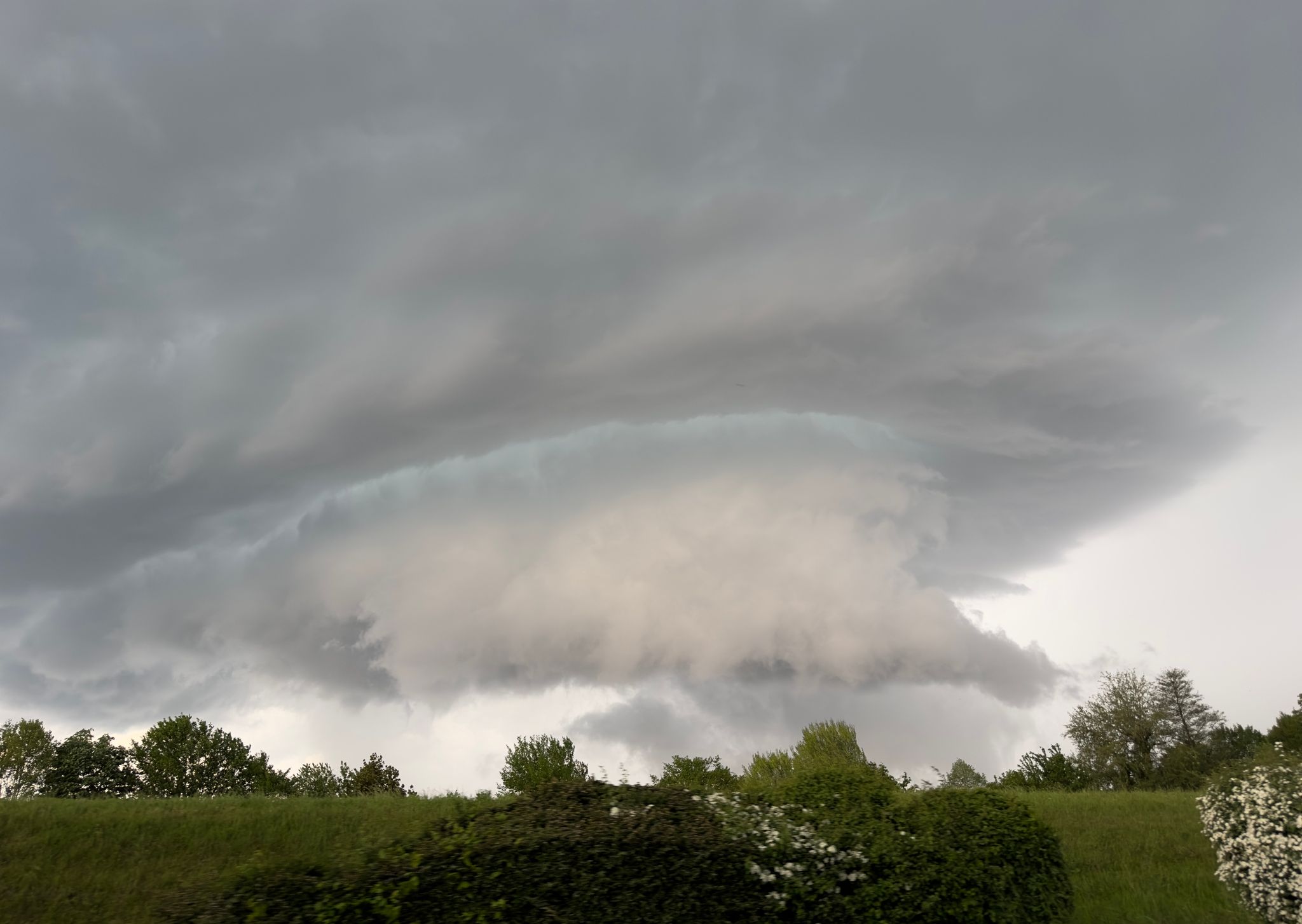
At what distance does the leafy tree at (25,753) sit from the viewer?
1866 inches

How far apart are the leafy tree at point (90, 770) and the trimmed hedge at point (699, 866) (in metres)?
44.4

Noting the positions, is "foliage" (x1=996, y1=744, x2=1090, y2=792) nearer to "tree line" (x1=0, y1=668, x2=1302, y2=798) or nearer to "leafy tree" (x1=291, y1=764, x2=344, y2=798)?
"tree line" (x1=0, y1=668, x2=1302, y2=798)

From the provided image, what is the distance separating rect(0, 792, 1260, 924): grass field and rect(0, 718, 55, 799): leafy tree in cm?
4041

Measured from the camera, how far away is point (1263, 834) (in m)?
12.8

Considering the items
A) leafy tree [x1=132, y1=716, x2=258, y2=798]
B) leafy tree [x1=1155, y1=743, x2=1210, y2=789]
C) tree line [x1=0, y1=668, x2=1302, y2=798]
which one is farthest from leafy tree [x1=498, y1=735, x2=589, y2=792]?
leafy tree [x1=1155, y1=743, x2=1210, y2=789]


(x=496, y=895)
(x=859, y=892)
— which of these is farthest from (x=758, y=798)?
(x=496, y=895)

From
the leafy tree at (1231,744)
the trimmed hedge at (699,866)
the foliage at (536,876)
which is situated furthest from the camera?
the leafy tree at (1231,744)

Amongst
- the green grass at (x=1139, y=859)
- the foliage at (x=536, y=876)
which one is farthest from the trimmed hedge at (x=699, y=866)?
the green grass at (x=1139, y=859)

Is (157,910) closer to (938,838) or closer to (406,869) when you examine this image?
(406,869)

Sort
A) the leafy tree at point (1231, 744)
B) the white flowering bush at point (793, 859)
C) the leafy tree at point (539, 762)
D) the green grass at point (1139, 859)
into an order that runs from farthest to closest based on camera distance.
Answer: the leafy tree at point (1231, 744) → the leafy tree at point (539, 762) → the green grass at point (1139, 859) → the white flowering bush at point (793, 859)

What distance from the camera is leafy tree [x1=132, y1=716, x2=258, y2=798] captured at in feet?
145

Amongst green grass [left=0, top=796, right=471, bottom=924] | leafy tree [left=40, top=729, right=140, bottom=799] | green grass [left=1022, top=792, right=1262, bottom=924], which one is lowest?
green grass [left=1022, top=792, right=1262, bottom=924]

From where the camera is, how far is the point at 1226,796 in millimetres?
13820

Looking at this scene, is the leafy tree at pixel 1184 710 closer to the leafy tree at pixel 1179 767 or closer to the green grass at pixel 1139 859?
the leafy tree at pixel 1179 767
